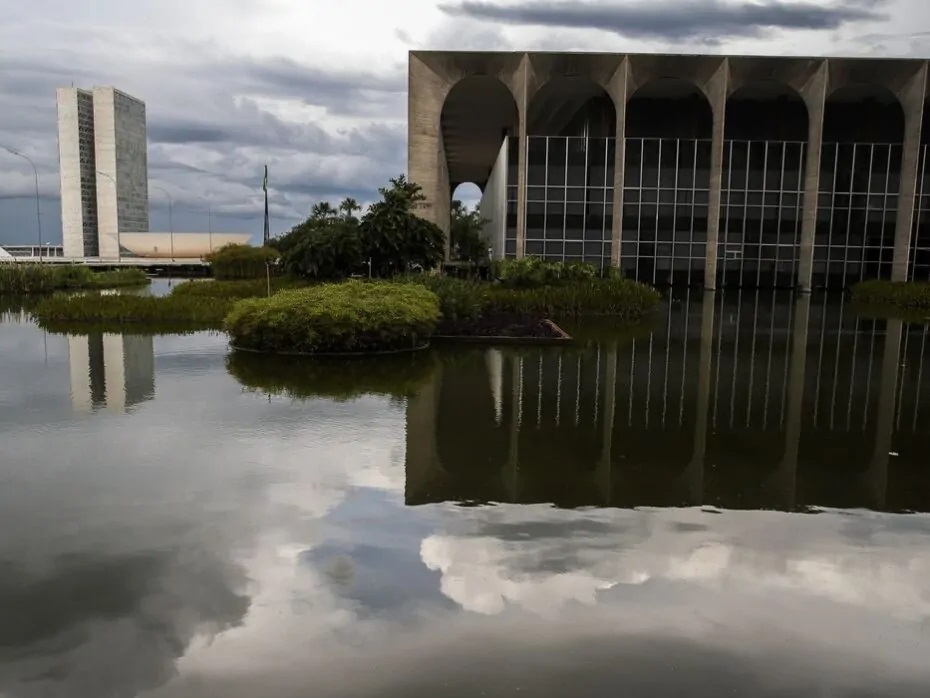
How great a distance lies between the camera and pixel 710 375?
45.1ft

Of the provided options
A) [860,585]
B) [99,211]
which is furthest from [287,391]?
[99,211]

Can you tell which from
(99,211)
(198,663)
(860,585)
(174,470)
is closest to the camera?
(198,663)

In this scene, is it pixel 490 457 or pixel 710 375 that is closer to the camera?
pixel 490 457

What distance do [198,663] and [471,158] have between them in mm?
67765

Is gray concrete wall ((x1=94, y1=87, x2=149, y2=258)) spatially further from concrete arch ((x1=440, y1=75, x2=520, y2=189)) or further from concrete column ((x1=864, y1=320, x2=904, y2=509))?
concrete column ((x1=864, y1=320, x2=904, y2=509))

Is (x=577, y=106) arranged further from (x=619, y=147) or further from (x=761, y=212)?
(x=761, y=212)

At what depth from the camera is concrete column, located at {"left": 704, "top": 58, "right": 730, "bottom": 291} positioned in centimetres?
3738

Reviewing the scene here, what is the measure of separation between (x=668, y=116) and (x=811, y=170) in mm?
8773

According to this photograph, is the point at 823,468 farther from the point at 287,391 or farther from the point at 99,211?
the point at 99,211

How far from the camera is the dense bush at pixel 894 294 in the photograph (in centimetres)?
2884

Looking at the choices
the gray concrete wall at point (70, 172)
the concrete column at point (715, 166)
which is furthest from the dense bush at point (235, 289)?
the gray concrete wall at point (70, 172)

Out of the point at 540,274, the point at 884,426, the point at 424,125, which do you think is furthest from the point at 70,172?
the point at 884,426

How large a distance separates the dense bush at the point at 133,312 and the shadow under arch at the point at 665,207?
2480 centimetres

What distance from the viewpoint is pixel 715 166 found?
1512 inches
